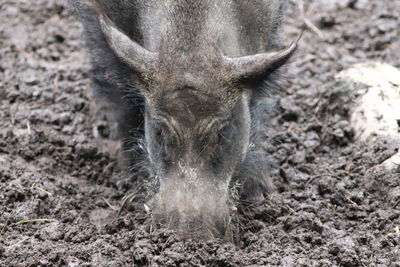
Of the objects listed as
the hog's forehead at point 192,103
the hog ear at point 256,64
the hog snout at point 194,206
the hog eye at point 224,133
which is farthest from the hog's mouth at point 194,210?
the hog ear at point 256,64

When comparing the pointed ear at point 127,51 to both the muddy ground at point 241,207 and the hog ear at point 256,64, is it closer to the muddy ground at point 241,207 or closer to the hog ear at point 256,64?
the hog ear at point 256,64

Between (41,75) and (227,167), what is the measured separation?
321 cm

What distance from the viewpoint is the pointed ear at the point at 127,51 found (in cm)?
484

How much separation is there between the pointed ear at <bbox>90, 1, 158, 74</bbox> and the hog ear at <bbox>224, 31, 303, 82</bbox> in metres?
0.51

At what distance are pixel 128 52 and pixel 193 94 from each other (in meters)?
0.53

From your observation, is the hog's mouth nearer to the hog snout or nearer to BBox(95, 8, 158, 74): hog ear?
the hog snout

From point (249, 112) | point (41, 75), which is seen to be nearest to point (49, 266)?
point (249, 112)

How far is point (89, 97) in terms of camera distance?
23.5 ft

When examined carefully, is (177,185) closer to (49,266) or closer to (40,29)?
(49,266)

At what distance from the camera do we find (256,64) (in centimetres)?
477

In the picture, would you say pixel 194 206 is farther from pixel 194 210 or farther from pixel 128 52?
pixel 128 52

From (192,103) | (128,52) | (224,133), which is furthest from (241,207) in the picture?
(128,52)

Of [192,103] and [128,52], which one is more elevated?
[128,52]

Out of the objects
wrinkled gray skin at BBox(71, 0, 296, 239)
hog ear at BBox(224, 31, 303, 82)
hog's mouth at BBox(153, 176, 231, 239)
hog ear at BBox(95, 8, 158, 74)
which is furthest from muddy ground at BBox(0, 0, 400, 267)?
hog ear at BBox(95, 8, 158, 74)
